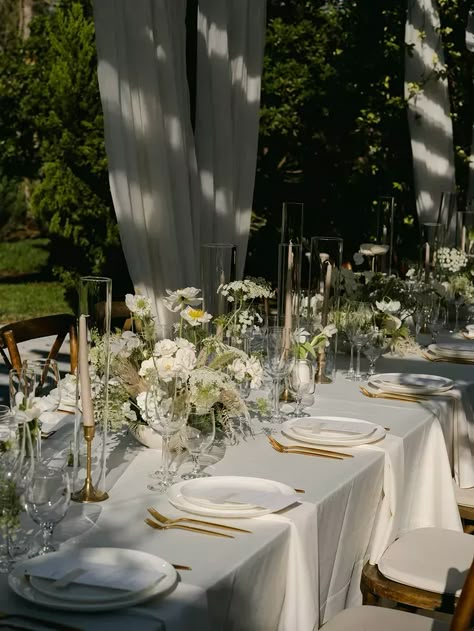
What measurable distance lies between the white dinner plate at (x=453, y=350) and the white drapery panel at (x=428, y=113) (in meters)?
2.53

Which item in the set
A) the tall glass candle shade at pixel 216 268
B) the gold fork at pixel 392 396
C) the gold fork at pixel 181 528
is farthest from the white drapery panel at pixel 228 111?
the gold fork at pixel 181 528

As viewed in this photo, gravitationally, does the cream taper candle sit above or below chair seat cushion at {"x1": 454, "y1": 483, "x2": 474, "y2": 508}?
above

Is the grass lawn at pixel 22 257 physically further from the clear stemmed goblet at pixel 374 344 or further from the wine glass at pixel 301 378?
the wine glass at pixel 301 378

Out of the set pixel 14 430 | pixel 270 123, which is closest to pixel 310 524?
pixel 14 430

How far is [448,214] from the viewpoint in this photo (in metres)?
6.48

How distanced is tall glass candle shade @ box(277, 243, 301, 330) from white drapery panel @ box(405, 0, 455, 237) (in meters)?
3.52

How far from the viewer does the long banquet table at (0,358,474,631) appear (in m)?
1.70

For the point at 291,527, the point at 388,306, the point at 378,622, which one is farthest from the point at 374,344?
the point at 291,527

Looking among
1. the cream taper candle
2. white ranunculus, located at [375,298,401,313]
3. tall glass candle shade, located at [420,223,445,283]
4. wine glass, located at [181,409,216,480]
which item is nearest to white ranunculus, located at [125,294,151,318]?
wine glass, located at [181,409,216,480]

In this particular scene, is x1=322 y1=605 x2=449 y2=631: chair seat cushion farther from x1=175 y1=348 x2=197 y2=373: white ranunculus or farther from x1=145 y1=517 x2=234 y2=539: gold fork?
x1=175 y1=348 x2=197 y2=373: white ranunculus

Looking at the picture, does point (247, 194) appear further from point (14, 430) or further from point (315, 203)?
point (315, 203)

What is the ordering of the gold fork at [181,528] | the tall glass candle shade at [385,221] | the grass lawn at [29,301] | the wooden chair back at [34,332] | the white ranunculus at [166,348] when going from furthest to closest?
the grass lawn at [29,301] < the tall glass candle shade at [385,221] < the wooden chair back at [34,332] < the white ranunculus at [166,348] < the gold fork at [181,528]

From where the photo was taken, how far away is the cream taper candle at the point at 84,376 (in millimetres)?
1933

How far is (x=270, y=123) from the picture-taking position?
9.19 meters
